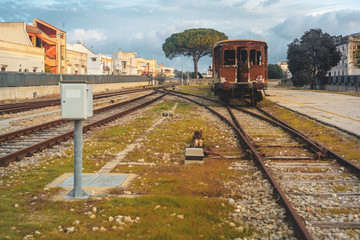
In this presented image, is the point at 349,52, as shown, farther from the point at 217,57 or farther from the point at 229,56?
the point at 229,56

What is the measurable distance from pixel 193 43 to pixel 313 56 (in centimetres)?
3042

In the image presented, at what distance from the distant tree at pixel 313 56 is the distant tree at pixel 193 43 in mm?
25048

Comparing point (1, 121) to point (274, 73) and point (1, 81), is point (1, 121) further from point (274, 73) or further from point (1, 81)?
point (274, 73)

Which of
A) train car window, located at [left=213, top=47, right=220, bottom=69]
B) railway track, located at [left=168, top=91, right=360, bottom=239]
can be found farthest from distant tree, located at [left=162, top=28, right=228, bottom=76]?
railway track, located at [left=168, top=91, right=360, bottom=239]

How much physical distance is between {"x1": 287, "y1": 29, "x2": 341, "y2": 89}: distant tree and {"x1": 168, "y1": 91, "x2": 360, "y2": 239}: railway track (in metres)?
47.7

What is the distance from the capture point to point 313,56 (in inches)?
2183

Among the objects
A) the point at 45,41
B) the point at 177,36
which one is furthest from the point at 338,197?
the point at 177,36

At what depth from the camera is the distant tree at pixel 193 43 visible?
259ft

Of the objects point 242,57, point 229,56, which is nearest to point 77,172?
point 229,56

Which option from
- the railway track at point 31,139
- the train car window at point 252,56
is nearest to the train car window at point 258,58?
the train car window at point 252,56

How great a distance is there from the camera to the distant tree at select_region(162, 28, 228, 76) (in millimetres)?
79044

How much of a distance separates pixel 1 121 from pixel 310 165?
1258 centimetres

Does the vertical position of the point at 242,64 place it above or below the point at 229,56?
below

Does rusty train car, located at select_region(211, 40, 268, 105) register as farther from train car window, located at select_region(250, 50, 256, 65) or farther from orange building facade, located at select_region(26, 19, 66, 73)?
orange building facade, located at select_region(26, 19, 66, 73)
